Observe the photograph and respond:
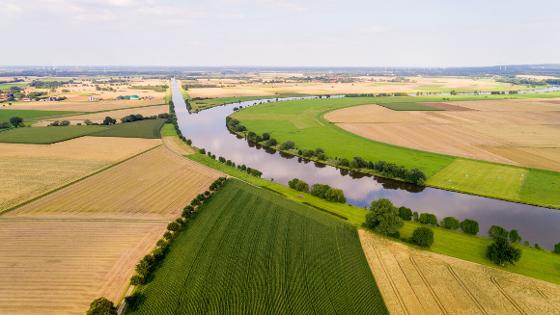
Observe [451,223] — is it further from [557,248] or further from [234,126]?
[234,126]

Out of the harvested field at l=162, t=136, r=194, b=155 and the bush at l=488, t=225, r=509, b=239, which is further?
the harvested field at l=162, t=136, r=194, b=155

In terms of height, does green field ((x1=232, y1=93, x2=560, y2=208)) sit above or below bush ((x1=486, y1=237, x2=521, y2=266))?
above

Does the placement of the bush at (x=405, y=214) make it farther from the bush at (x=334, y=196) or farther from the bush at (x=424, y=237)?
the bush at (x=334, y=196)

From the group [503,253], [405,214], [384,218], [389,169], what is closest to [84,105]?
[389,169]

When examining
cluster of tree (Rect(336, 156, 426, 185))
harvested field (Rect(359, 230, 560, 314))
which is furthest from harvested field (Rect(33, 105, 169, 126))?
harvested field (Rect(359, 230, 560, 314))

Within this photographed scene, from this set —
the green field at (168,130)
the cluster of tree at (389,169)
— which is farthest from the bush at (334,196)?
the green field at (168,130)

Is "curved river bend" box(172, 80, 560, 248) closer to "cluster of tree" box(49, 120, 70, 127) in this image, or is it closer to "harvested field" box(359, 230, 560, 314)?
"harvested field" box(359, 230, 560, 314)
